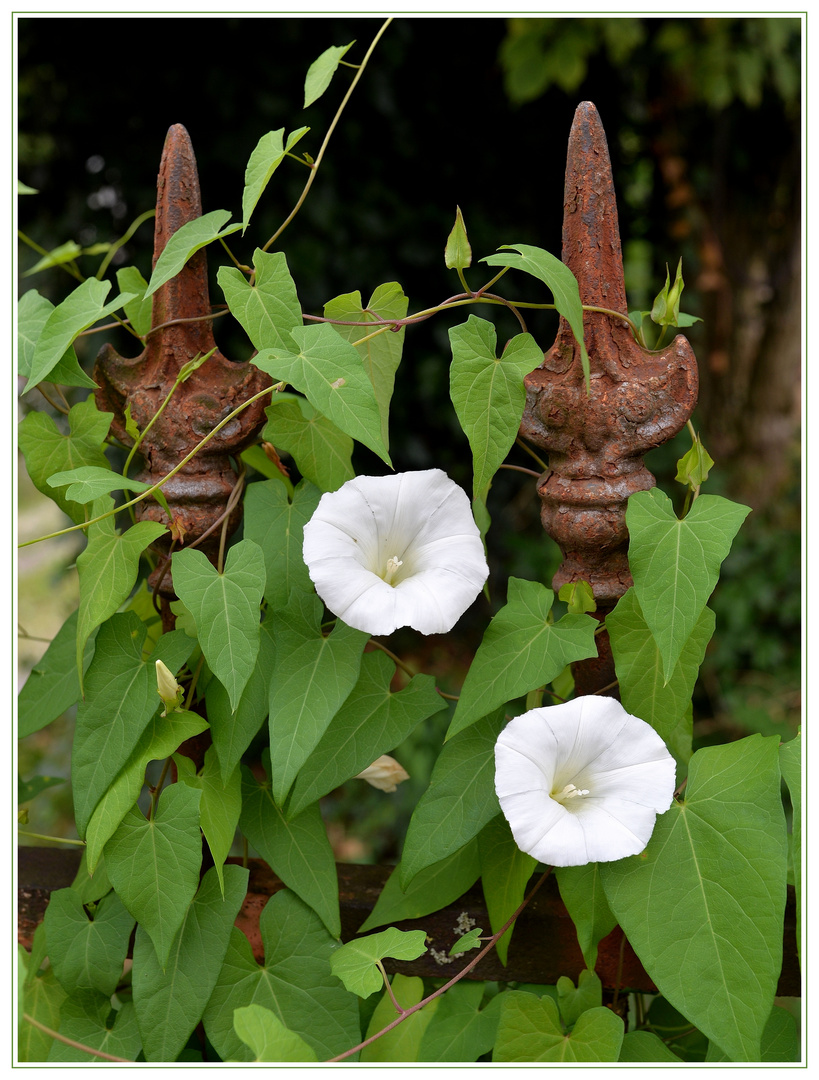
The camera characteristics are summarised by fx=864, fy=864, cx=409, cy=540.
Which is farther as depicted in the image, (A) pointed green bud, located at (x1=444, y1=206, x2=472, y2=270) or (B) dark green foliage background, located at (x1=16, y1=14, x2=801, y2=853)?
(B) dark green foliage background, located at (x1=16, y1=14, x2=801, y2=853)

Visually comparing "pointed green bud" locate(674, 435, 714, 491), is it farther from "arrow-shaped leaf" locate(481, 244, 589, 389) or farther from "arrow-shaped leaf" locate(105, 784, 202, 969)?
"arrow-shaped leaf" locate(105, 784, 202, 969)

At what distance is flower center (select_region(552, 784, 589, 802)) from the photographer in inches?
27.0

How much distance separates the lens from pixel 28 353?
788mm

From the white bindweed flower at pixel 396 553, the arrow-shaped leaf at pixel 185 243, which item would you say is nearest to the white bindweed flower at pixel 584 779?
the white bindweed flower at pixel 396 553

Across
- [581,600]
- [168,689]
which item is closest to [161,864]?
[168,689]

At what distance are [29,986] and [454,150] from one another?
77.9 inches

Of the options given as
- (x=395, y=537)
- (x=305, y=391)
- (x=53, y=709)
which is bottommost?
(x=53, y=709)

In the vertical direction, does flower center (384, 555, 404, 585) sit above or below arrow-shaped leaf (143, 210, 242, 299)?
below

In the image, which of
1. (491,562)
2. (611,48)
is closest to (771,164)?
(611,48)

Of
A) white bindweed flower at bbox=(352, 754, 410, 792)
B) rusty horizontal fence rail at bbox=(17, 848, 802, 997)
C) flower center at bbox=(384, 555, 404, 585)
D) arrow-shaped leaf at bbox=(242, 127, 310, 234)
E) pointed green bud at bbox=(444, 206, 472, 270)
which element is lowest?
rusty horizontal fence rail at bbox=(17, 848, 802, 997)

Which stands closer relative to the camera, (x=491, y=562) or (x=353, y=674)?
(x=353, y=674)

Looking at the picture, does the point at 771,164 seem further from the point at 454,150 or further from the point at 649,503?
the point at 649,503

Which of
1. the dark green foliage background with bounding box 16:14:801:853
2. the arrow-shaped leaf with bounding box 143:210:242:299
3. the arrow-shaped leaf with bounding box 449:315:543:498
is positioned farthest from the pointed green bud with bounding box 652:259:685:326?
the dark green foliage background with bounding box 16:14:801:853

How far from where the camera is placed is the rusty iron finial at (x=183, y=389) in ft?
2.55
